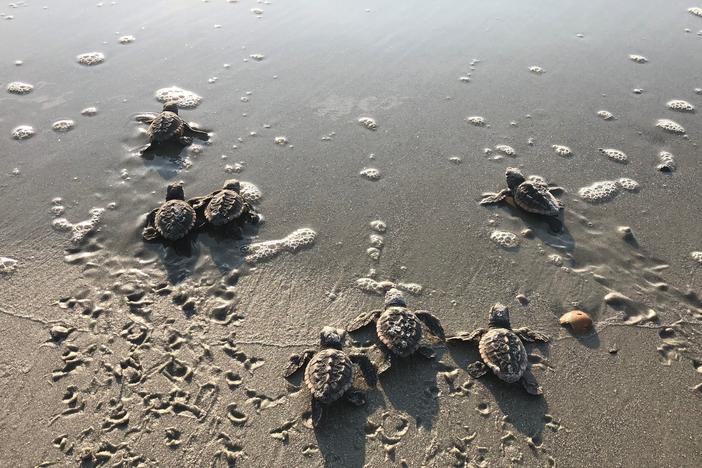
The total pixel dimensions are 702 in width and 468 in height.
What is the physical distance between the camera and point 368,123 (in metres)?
6.38

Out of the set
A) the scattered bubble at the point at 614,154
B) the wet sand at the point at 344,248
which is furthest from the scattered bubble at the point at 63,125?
the scattered bubble at the point at 614,154

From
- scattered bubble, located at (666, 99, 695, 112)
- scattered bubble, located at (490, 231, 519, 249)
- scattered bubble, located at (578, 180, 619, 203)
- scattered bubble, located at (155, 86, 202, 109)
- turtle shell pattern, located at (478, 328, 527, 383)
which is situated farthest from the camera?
scattered bubble, located at (666, 99, 695, 112)

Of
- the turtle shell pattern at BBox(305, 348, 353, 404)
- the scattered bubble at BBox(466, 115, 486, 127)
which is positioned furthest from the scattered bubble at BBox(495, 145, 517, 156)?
the turtle shell pattern at BBox(305, 348, 353, 404)

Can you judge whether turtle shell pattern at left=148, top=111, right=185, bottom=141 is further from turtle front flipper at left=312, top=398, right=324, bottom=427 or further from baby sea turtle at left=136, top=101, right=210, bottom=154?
turtle front flipper at left=312, top=398, right=324, bottom=427

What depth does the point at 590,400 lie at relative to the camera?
3.49 meters

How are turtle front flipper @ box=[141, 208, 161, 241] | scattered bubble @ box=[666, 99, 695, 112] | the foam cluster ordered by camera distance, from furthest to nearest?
scattered bubble @ box=[666, 99, 695, 112] → the foam cluster → turtle front flipper @ box=[141, 208, 161, 241]

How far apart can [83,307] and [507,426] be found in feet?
11.7

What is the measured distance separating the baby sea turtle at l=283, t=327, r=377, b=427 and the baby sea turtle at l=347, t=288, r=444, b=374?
17cm

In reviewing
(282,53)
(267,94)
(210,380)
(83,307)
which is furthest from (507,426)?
(282,53)

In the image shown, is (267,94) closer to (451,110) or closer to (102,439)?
(451,110)

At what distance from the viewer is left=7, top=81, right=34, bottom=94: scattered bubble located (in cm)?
680

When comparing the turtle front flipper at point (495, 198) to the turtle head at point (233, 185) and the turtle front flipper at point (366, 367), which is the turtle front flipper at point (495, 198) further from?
the turtle head at point (233, 185)

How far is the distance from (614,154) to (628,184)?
2.05 feet

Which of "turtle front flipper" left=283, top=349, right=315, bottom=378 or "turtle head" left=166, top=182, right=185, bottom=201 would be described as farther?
"turtle head" left=166, top=182, right=185, bottom=201
